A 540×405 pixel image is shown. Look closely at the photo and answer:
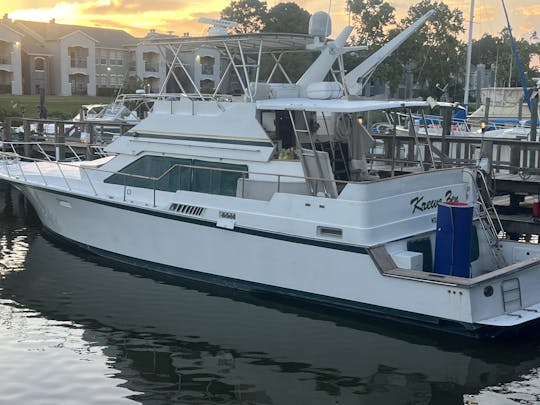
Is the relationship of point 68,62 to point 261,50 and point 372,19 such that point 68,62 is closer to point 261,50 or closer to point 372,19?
point 372,19

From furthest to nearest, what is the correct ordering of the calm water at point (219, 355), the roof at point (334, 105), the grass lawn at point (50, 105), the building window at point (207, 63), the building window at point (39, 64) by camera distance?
the building window at point (39, 64) → the grass lawn at point (50, 105) → the building window at point (207, 63) → the roof at point (334, 105) → the calm water at point (219, 355)

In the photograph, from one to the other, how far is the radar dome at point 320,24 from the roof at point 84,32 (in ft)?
171

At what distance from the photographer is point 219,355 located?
8789mm

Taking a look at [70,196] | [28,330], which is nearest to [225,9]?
[70,196]

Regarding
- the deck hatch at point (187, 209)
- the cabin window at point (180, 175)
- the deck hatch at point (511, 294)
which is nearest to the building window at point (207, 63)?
the cabin window at point (180, 175)

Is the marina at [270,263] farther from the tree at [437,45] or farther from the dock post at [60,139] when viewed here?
the tree at [437,45]

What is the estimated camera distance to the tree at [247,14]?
5728 cm

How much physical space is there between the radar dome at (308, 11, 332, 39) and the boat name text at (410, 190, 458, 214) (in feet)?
11.7

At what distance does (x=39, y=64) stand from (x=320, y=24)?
5271 cm

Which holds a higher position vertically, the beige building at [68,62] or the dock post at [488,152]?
the beige building at [68,62]

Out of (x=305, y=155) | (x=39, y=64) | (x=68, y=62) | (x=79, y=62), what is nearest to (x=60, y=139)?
(x=305, y=155)

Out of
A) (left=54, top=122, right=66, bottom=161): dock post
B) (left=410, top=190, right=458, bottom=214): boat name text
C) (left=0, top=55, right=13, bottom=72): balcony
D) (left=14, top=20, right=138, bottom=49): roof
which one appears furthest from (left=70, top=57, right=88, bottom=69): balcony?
(left=410, top=190, right=458, bottom=214): boat name text

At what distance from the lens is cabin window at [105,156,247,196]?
36.5 ft

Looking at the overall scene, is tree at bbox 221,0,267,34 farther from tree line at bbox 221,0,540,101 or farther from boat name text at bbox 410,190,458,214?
boat name text at bbox 410,190,458,214
